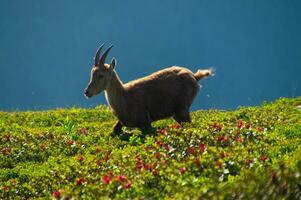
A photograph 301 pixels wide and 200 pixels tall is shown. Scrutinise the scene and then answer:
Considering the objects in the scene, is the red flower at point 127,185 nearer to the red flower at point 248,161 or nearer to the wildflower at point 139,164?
the wildflower at point 139,164

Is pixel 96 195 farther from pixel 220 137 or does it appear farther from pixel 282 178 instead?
pixel 220 137

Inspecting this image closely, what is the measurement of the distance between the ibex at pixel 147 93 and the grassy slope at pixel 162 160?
1.75ft

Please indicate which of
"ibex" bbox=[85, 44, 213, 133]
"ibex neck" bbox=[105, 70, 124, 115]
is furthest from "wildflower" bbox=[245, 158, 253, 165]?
"ibex neck" bbox=[105, 70, 124, 115]

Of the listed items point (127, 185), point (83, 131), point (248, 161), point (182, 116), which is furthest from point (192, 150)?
point (83, 131)

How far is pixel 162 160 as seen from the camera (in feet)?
41.9

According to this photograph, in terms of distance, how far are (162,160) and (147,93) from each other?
7.93 meters

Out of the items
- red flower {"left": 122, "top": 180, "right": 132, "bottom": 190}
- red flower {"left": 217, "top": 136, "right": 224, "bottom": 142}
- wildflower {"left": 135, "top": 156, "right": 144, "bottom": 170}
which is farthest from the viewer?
red flower {"left": 217, "top": 136, "right": 224, "bottom": 142}

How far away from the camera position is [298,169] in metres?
10.1

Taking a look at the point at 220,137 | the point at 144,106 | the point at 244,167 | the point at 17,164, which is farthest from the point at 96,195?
the point at 144,106

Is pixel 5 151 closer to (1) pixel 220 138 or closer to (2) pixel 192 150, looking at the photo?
(1) pixel 220 138

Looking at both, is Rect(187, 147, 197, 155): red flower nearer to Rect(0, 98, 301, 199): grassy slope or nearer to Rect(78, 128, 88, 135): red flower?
Rect(0, 98, 301, 199): grassy slope

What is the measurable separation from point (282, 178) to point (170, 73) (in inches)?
456

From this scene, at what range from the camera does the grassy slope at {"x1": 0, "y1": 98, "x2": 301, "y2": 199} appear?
9953 mm

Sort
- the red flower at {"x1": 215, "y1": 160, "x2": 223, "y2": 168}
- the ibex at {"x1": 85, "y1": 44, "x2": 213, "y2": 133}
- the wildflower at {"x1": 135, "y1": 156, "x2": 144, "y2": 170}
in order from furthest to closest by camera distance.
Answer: the ibex at {"x1": 85, "y1": 44, "x2": 213, "y2": 133} < the wildflower at {"x1": 135, "y1": 156, "x2": 144, "y2": 170} < the red flower at {"x1": 215, "y1": 160, "x2": 223, "y2": 168}
